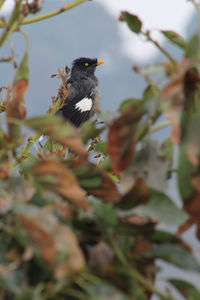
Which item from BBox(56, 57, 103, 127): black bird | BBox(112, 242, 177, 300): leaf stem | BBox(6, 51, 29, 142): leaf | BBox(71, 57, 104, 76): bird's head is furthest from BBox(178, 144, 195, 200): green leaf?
BBox(71, 57, 104, 76): bird's head

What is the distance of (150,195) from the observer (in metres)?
0.58

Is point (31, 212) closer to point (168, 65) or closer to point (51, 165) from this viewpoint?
point (51, 165)

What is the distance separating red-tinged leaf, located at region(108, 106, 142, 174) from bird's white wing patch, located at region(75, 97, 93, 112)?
6349 millimetres

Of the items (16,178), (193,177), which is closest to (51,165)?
(16,178)

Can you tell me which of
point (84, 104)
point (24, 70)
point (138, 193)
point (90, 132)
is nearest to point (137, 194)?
point (138, 193)

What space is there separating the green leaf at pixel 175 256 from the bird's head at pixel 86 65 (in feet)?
24.7

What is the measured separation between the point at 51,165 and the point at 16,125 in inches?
3.2

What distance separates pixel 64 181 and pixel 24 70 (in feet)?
0.66

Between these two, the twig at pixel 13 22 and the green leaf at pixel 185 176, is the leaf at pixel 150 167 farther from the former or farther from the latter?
the twig at pixel 13 22

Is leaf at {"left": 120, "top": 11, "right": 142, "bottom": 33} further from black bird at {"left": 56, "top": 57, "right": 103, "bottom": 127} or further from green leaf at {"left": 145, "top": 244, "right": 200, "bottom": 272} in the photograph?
black bird at {"left": 56, "top": 57, "right": 103, "bottom": 127}

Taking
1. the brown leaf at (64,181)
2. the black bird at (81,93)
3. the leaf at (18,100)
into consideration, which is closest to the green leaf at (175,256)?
the brown leaf at (64,181)

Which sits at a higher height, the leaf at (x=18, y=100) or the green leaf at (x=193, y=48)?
the leaf at (x=18, y=100)

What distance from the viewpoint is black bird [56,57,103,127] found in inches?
A: 267

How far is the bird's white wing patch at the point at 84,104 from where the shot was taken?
6.93 m
